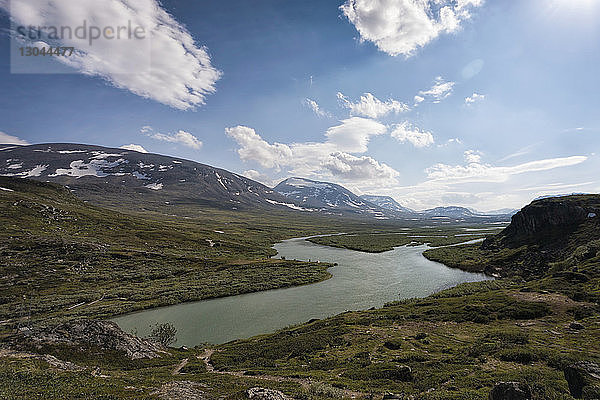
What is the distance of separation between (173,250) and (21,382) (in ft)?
365

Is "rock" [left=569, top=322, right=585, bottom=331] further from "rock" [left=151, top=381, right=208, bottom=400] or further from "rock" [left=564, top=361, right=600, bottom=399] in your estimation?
"rock" [left=151, top=381, right=208, bottom=400]

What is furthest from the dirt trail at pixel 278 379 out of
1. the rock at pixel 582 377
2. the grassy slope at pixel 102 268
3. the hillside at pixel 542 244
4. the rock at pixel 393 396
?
the hillside at pixel 542 244

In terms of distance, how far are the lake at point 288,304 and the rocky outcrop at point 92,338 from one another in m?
12.9

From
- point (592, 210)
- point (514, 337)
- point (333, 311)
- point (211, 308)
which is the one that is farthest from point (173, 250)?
point (592, 210)

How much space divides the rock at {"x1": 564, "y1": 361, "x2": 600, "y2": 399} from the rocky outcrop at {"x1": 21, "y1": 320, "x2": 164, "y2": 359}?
40.9 metres

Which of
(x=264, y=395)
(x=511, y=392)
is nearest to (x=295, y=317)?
(x=264, y=395)

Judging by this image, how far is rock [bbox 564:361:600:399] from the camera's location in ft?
48.3

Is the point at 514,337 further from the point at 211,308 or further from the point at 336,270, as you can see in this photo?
the point at 336,270

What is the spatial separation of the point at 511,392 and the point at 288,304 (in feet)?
178

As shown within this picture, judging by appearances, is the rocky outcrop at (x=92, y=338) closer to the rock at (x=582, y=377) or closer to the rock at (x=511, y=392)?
the rock at (x=511, y=392)

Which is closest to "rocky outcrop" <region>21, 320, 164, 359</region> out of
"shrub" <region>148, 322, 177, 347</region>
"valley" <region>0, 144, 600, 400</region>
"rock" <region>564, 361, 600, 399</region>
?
"valley" <region>0, 144, 600, 400</region>

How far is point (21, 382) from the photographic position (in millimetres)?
19031

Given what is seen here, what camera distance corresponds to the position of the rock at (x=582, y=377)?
1471 centimetres

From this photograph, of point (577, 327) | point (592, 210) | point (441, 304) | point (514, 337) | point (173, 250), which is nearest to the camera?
point (514, 337)
